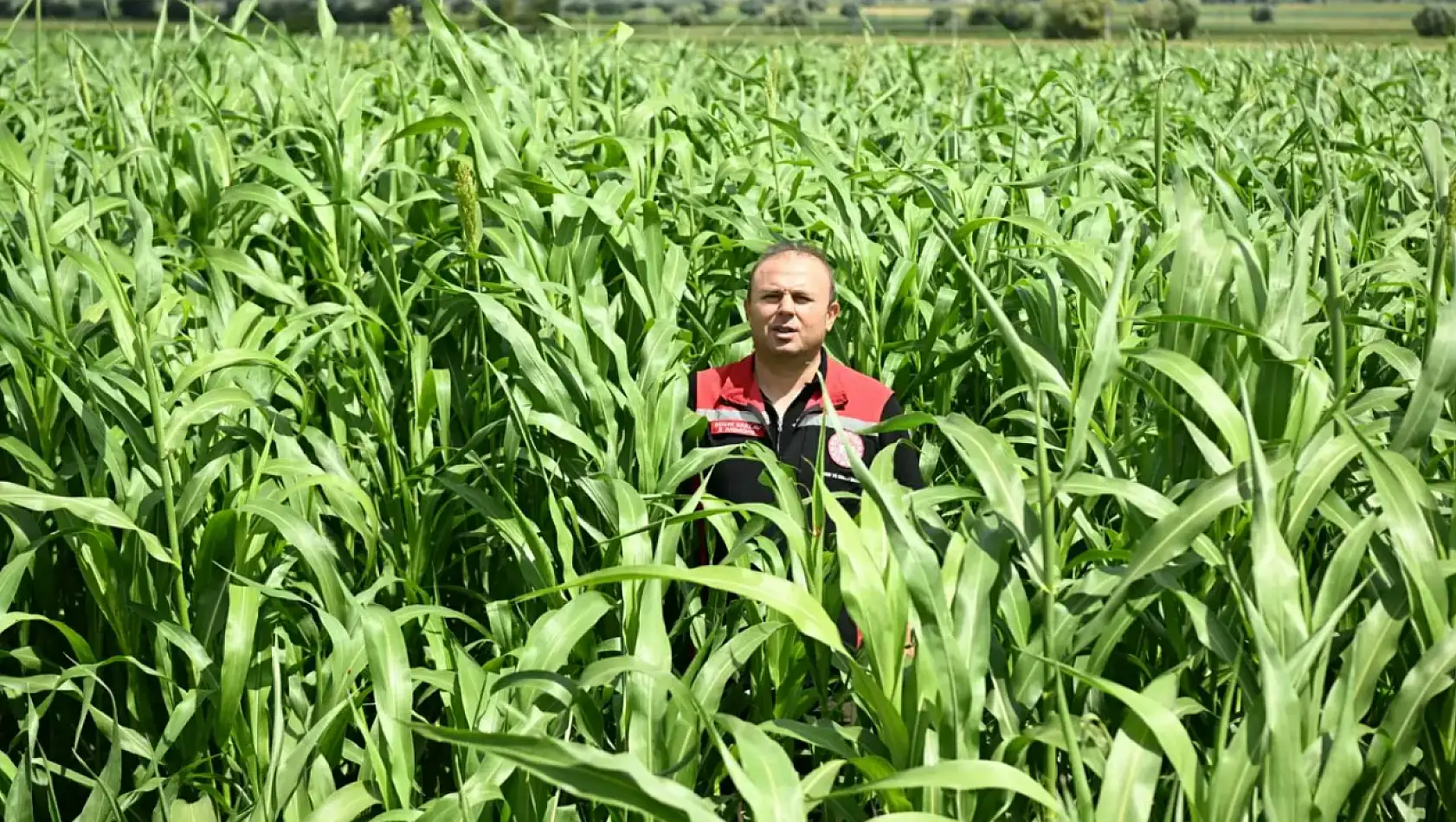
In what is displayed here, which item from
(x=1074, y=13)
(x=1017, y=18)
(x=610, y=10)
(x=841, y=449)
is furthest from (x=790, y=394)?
(x=1074, y=13)

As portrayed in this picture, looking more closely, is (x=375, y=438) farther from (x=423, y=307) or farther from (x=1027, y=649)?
(x=1027, y=649)

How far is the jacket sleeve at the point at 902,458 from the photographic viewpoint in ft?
8.01

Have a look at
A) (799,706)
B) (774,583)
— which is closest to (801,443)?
(799,706)

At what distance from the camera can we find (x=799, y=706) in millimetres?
1861

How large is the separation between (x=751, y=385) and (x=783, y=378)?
72mm

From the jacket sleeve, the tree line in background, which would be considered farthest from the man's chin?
the tree line in background

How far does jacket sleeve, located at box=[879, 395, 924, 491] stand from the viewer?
2441 millimetres

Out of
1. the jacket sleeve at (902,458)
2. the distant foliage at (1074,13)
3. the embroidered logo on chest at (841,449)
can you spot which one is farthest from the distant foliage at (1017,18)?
the distant foliage at (1074,13)

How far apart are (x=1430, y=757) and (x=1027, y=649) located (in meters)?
0.53

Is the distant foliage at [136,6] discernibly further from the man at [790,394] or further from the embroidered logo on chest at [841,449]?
the embroidered logo on chest at [841,449]

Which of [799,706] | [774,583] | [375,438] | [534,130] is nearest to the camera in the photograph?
[774,583]

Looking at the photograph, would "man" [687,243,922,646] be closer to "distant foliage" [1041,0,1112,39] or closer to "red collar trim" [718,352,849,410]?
"red collar trim" [718,352,849,410]

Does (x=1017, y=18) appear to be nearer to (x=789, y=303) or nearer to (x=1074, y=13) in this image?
(x=789, y=303)

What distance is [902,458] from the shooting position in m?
Answer: 2.50
